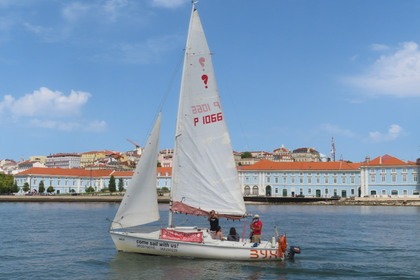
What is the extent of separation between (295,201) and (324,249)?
3531 inches

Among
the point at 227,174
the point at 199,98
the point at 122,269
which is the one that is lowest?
the point at 122,269

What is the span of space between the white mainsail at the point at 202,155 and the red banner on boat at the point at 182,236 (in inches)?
39.6

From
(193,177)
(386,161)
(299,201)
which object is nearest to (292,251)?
(193,177)

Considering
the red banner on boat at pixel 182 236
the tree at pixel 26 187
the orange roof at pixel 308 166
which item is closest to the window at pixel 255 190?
the orange roof at pixel 308 166

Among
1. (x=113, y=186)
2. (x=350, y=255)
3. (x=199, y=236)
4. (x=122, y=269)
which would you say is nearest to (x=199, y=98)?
(x=199, y=236)

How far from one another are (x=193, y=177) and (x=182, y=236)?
2.67m

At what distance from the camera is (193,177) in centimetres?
2414

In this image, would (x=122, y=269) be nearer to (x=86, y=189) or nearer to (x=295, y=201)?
(x=295, y=201)

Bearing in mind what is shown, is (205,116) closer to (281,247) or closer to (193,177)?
(193,177)

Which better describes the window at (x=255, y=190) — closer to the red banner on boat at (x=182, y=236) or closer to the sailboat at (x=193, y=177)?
the sailboat at (x=193, y=177)

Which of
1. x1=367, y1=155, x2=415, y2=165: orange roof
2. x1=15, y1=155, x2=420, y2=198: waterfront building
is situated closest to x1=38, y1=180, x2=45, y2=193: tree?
x1=15, y1=155, x2=420, y2=198: waterfront building

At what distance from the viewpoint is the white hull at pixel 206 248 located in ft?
76.3

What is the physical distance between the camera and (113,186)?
457 feet

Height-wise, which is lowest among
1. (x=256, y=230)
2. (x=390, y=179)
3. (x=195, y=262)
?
(x=195, y=262)
